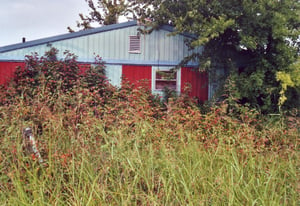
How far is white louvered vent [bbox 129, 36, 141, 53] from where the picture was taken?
1169 cm

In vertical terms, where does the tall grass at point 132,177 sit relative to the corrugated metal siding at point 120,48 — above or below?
below

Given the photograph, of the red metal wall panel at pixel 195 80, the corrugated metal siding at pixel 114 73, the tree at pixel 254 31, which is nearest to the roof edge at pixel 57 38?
the corrugated metal siding at pixel 114 73

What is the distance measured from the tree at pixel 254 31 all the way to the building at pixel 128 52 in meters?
2.06

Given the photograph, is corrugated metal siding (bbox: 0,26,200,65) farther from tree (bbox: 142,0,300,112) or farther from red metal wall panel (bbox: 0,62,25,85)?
tree (bbox: 142,0,300,112)

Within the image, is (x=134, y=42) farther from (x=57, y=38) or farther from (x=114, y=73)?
(x=57, y=38)

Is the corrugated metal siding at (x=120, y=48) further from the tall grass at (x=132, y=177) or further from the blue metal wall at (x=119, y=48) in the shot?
the tall grass at (x=132, y=177)

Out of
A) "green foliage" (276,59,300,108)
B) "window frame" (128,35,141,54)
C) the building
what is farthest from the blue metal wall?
"green foliage" (276,59,300,108)

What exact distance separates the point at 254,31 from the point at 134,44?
4691 millimetres

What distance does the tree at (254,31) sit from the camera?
27.6 ft

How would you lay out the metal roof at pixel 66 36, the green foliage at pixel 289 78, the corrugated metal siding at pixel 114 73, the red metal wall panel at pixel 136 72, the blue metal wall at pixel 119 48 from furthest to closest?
1. the red metal wall panel at pixel 136 72
2. the corrugated metal siding at pixel 114 73
3. the blue metal wall at pixel 119 48
4. the metal roof at pixel 66 36
5. the green foliage at pixel 289 78

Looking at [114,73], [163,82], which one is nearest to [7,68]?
[114,73]

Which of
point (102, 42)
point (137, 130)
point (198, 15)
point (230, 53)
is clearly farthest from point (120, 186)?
point (102, 42)

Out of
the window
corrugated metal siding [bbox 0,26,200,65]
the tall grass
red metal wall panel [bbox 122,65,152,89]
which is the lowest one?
the tall grass

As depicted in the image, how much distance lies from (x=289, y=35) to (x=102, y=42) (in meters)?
6.57
